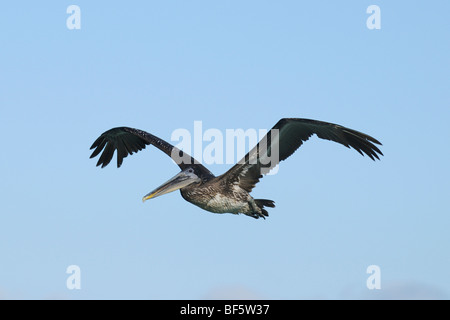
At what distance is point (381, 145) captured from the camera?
42.7 feet

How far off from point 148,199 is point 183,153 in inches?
73.1

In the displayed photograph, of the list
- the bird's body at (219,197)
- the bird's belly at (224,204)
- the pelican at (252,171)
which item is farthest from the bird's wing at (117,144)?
the bird's belly at (224,204)

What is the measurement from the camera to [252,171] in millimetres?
13664

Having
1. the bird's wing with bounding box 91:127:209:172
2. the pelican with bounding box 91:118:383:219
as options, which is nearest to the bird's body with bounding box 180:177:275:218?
the pelican with bounding box 91:118:383:219

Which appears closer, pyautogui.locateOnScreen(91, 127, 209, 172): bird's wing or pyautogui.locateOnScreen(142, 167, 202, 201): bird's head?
pyautogui.locateOnScreen(142, 167, 202, 201): bird's head

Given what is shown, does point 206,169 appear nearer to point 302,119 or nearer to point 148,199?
point 148,199

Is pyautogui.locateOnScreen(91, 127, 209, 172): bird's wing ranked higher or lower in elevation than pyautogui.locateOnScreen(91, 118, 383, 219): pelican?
higher

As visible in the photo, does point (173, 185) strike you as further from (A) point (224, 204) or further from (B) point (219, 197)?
(A) point (224, 204)

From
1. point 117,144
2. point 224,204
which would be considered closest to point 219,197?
point 224,204

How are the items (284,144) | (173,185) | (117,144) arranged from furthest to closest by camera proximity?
(117,144)
(173,185)
(284,144)

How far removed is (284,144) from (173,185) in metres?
2.44

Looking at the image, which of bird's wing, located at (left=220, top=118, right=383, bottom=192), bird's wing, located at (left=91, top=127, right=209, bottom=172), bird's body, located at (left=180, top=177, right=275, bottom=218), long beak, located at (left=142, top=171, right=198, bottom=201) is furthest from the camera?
bird's wing, located at (left=91, top=127, right=209, bottom=172)

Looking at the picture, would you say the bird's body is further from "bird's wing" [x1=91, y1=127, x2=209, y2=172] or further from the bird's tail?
"bird's wing" [x1=91, y1=127, x2=209, y2=172]

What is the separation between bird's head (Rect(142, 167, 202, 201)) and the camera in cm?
1393
